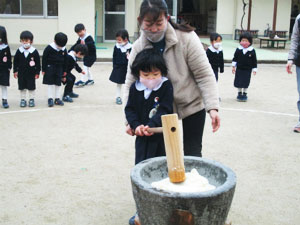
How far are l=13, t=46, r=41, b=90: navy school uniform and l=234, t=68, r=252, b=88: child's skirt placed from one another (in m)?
3.75

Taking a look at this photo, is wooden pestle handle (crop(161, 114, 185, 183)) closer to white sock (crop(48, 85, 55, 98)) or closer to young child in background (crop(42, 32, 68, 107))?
young child in background (crop(42, 32, 68, 107))

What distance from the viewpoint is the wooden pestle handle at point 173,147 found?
8.55 ft

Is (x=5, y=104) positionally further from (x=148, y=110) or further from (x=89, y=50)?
(x=148, y=110)

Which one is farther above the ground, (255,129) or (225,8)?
(225,8)

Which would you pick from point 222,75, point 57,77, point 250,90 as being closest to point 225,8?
point 222,75

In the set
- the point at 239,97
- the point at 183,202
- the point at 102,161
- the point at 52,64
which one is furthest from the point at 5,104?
the point at 183,202

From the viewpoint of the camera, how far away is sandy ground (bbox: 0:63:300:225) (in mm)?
3719

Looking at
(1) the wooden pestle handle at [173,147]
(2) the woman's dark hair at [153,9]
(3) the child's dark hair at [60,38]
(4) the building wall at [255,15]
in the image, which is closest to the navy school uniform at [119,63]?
(3) the child's dark hair at [60,38]

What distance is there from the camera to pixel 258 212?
3.74 meters

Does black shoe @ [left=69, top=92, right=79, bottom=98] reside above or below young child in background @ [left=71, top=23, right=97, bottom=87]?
below

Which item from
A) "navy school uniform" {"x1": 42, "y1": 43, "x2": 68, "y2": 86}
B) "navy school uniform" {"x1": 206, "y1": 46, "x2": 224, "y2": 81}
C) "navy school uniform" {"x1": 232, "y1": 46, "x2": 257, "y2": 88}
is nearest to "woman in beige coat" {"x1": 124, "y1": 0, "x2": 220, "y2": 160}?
"navy school uniform" {"x1": 42, "y1": 43, "x2": 68, "y2": 86}

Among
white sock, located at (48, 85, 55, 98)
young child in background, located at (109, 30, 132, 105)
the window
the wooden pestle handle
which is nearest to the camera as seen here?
the wooden pestle handle

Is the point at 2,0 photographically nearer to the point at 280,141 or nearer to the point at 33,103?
the point at 33,103

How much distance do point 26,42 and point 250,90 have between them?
485 centimetres
